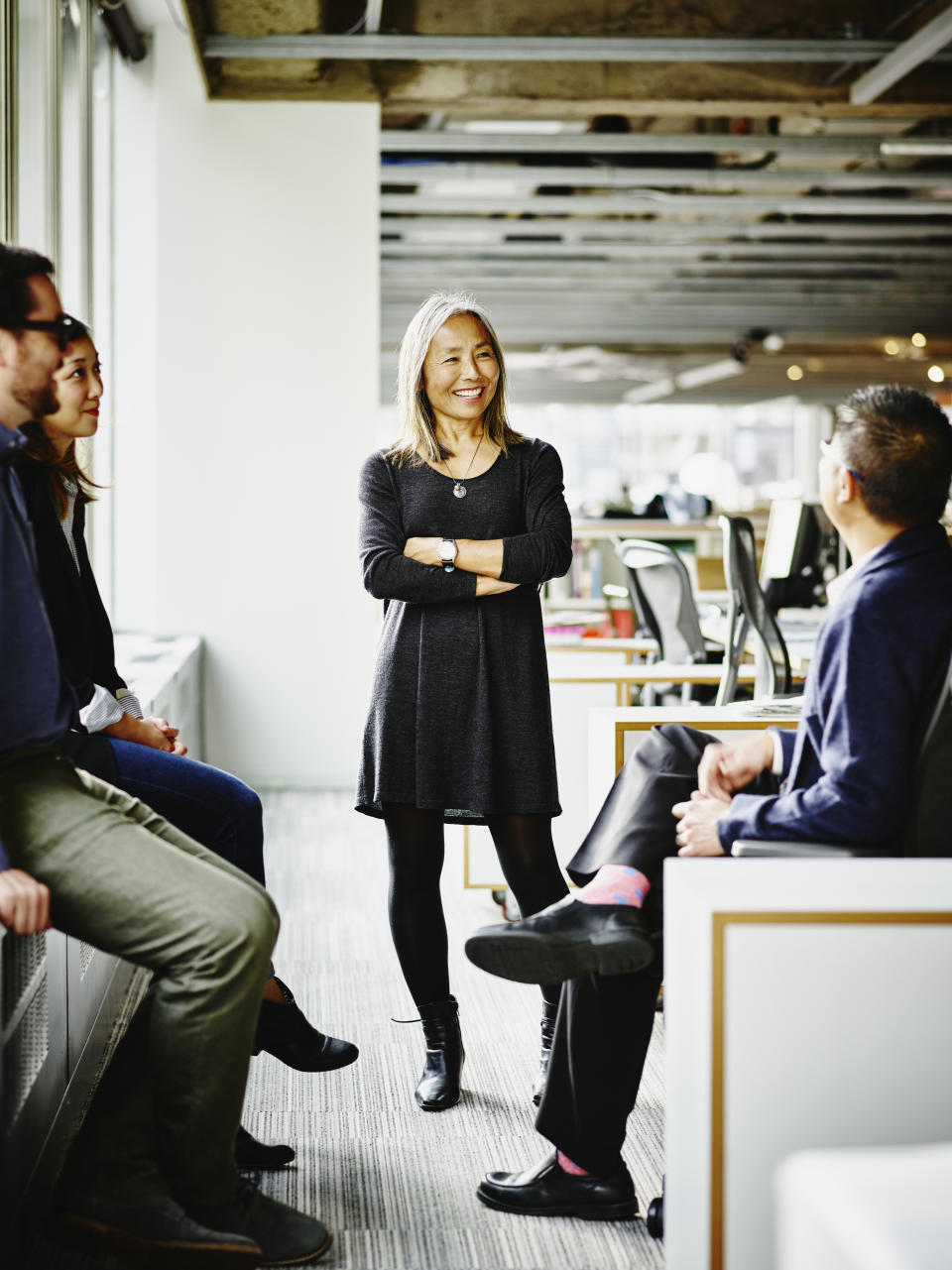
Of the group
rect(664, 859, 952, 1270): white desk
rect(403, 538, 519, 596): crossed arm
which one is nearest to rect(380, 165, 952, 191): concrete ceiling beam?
rect(403, 538, 519, 596): crossed arm

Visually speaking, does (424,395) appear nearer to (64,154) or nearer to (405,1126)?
(405,1126)

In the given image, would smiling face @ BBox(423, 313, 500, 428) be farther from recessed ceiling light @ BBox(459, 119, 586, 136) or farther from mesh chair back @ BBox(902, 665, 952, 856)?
recessed ceiling light @ BBox(459, 119, 586, 136)

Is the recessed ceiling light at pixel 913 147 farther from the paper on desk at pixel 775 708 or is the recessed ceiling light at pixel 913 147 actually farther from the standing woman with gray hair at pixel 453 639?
the standing woman with gray hair at pixel 453 639

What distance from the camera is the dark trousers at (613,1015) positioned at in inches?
77.1

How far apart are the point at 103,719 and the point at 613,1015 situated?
39.9 inches

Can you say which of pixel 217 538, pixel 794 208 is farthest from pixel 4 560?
pixel 794 208

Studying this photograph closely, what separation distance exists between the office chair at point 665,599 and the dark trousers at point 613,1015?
103 inches

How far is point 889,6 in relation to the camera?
567 cm

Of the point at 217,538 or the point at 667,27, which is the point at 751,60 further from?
the point at 217,538

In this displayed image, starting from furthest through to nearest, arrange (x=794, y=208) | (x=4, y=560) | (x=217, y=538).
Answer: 1. (x=794, y=208)
2. (x=217, y=538)
3. (x=4, y=560)

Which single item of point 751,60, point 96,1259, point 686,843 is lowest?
point 96,1259

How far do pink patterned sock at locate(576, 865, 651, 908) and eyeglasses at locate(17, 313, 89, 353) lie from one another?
1.09m

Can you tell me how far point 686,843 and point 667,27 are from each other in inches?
184

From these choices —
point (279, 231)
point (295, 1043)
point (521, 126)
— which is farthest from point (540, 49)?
point (295, 1043)
